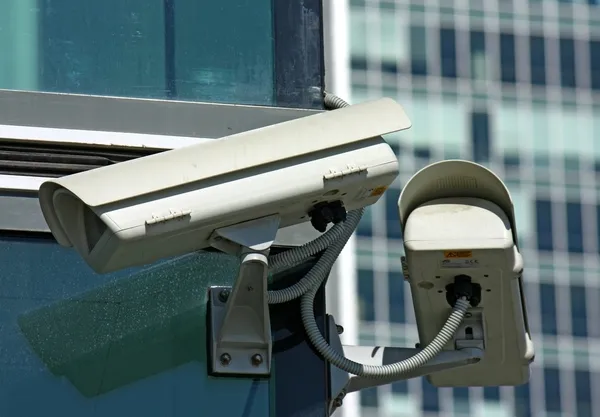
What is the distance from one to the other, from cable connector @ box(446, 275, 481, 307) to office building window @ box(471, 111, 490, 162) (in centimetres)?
4834

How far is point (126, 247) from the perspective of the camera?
5.73 m

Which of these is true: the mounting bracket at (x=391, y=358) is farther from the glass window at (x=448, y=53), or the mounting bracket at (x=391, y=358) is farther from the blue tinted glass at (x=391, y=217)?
the glass window at (x=448, y=53)

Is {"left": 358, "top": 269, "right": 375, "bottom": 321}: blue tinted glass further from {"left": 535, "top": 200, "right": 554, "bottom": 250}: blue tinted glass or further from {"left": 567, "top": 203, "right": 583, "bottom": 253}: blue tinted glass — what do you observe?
{"left": 567, "top": 203, "right": 583, "bottom": 253}: blue tinted glass

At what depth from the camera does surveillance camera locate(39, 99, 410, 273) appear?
571 centimetres

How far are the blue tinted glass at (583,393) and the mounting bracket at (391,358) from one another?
154 feet

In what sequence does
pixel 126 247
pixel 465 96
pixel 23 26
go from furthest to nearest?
pixel 465 96
pixel 23 26
pixel 126 247

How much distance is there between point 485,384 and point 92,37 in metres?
1.85

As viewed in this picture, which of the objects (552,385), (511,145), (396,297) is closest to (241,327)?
(396,297)

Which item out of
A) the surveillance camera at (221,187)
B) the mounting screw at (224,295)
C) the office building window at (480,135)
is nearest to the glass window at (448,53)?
the office building window at (480,135)

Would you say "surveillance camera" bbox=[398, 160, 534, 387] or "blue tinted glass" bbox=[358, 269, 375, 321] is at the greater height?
"surveillance camera" bbox=[398, 160, 534, 387]

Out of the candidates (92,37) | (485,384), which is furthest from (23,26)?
(485,384)

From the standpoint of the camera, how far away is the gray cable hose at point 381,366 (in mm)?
6289

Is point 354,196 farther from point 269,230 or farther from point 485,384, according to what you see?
point 485,384

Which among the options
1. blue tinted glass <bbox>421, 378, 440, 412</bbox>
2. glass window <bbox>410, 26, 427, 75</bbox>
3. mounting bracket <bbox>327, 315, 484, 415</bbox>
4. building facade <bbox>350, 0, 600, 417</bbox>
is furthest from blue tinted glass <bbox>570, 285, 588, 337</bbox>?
mounting bracket <bbox>327, 315, 484, 415</bbox>
